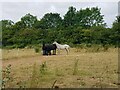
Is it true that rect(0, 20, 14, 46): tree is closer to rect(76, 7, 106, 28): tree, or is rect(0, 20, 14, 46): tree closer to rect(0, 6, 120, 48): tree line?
rect(0, 6, 120, 48): tree line

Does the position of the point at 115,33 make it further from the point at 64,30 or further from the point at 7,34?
the point at 7,34

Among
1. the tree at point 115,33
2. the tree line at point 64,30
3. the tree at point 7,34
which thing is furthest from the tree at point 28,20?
the tree at point 115,33

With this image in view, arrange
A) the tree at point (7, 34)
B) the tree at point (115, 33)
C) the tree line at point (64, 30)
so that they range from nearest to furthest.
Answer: the tree at point (115, 33), the tree line at point (64, 30), the tree at point (7, 34)

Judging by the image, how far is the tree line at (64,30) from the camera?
35778 mm

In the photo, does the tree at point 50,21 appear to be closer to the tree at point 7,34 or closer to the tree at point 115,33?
the tree at point 7,34

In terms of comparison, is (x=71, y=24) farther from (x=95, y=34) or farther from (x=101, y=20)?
(x=95, y=34)

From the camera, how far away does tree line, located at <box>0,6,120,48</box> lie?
3578cm

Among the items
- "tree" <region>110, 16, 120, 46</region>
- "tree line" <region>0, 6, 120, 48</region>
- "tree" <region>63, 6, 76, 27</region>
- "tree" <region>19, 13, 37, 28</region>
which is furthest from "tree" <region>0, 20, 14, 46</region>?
"tree" <region>110, 16, 120, 46</region>

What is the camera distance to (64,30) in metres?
41.2

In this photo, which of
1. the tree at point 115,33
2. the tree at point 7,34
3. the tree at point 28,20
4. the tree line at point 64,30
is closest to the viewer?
the tree at point 115,33

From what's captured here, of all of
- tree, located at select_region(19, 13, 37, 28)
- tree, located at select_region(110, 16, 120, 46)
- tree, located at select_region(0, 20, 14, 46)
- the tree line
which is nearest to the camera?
tree, located at select_region(110, 16, 120, 46)

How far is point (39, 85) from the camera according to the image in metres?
6.93

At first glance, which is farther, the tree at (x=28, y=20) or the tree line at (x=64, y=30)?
the tree at (x=28, y=20)

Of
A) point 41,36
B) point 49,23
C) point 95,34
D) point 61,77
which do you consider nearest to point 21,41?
point 41,36
